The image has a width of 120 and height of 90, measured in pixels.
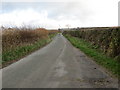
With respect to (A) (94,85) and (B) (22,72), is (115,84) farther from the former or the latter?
(B) (22,72)

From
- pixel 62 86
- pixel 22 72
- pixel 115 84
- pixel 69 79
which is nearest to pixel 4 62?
pixel 22 72

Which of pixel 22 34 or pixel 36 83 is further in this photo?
pixel 22 34

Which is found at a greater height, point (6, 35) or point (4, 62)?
point (6, 35)

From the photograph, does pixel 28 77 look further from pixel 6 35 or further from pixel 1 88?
pixel 6 35

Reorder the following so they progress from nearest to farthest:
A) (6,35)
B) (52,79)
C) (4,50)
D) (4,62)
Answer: (52,79)
(4,62)
(4,50)
(6,35)

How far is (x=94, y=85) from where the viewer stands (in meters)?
8.49

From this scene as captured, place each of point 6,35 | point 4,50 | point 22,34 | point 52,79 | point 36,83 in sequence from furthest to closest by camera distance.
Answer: point 22,34
point 6,35
point 4,50
point 52,79
point 36,83

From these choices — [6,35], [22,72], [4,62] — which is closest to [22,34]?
[6,35]

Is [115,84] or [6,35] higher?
[6,35]

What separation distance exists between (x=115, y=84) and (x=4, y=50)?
12044 mm

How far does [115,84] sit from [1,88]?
13.5ft

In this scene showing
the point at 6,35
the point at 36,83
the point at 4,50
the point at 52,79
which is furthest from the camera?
the point at 6,35

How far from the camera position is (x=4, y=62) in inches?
578

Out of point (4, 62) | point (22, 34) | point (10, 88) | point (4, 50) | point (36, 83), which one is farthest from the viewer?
point (22, 34)
